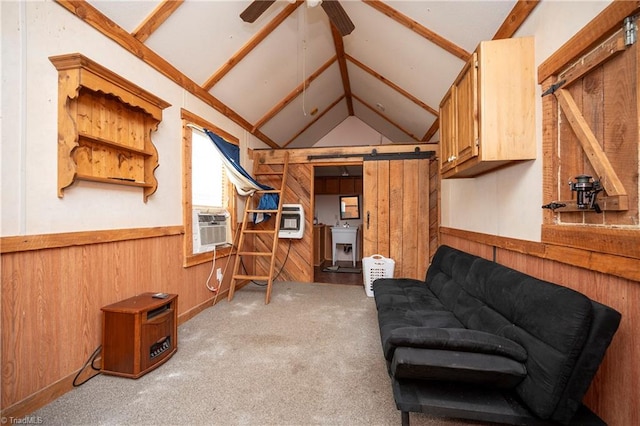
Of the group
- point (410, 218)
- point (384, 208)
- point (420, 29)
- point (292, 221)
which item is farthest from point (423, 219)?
point (420, 29)

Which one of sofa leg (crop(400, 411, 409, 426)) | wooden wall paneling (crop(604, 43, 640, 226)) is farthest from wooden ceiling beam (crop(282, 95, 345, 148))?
sofa leg (crop(400, 411, 409, 426))

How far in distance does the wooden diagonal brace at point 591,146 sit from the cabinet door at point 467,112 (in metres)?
0.41

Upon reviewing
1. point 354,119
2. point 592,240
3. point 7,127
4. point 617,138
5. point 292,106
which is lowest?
point 592,240

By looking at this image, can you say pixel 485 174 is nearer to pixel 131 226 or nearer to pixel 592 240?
pixel 592 240

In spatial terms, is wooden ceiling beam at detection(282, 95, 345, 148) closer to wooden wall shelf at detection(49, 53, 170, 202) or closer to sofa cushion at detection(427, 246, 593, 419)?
wooden wall shelf at detection(49, 53, 170, 202)

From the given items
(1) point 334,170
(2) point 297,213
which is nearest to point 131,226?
(2) point 297,213

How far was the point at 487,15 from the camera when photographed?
2.04 metres

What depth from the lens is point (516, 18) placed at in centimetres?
185

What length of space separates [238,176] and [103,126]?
5.26ft

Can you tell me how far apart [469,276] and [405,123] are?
335 cm

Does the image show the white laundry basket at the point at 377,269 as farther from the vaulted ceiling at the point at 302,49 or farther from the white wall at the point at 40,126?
the white wall at the point at 40,126

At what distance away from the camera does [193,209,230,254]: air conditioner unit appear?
304 cm

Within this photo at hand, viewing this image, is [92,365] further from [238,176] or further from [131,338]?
[238,176]

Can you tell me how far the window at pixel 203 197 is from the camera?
9.43 feet
